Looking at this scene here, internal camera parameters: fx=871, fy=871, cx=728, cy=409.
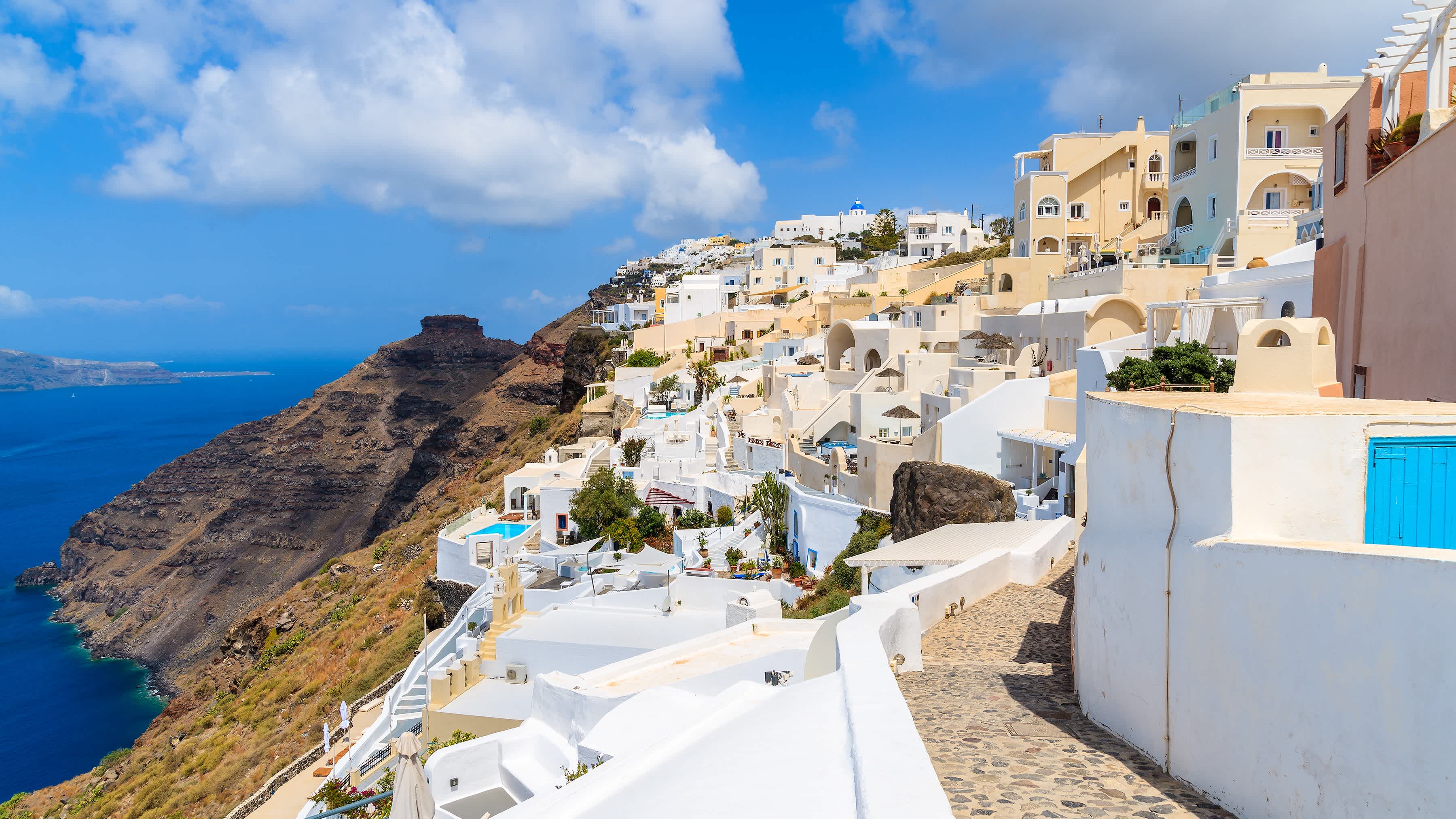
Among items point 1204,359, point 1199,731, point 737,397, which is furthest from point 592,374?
point 1199,731

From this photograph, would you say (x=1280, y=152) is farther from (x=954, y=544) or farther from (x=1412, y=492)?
(x=1412, y=492)

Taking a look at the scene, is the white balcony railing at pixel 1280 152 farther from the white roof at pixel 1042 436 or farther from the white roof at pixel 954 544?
the white roof at pixel 954 544

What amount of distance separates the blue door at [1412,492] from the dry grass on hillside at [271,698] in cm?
2321

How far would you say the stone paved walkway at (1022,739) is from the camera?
13.6 feet

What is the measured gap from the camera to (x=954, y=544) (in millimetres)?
12031

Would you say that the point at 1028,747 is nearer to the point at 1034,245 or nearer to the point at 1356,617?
the point at 1356,617

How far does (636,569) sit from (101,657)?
47270 mm

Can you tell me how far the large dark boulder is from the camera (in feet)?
58.3

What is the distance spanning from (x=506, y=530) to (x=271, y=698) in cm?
906

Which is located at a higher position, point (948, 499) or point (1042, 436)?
point (1042, 436)

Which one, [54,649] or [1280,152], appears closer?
[1280,152]

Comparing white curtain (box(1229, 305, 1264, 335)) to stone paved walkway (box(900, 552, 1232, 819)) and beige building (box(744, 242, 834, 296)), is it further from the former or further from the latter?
beige building (box(744, 242, 834, 296))

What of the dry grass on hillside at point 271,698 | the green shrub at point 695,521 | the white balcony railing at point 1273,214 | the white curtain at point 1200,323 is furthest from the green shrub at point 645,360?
the white curtain at point 1200,323

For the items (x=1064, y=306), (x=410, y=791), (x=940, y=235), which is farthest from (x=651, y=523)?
(x=940, y=235)
